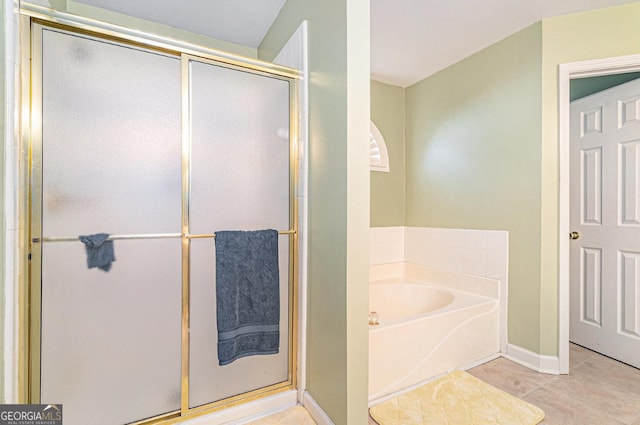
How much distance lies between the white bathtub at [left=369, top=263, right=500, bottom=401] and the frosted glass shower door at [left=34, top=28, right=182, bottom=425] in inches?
44.6

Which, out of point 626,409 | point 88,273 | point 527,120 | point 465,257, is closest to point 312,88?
point 88,273

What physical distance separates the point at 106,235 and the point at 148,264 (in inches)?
8.4

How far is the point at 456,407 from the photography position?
5.40 feet

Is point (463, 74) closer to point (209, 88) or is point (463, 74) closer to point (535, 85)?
point (535, 85)

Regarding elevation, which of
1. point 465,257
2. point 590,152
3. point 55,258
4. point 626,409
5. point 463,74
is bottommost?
point 626,409

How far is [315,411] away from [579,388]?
165cm

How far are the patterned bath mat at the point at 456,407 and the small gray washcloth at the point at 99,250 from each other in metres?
1.54

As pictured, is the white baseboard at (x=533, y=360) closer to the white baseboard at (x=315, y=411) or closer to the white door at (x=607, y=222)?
the white door at (x=607, y=222)

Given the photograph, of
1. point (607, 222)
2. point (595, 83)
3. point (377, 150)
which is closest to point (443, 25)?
point (377, 150)

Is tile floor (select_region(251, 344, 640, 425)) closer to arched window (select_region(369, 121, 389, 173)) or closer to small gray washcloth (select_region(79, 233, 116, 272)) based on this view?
small gray washcloth (select_region(79, 233, 116, 272))

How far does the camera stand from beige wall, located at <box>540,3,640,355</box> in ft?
6.35

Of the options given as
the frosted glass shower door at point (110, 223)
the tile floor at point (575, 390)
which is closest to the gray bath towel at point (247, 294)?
the frosted glass shower door at point (110, 223)

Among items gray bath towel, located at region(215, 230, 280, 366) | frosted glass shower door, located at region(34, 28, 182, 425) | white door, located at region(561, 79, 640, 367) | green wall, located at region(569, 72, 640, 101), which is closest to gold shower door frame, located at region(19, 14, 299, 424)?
frosted glass shower door, located at region(34, 28, 182, 425)

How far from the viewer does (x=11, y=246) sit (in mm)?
1084
